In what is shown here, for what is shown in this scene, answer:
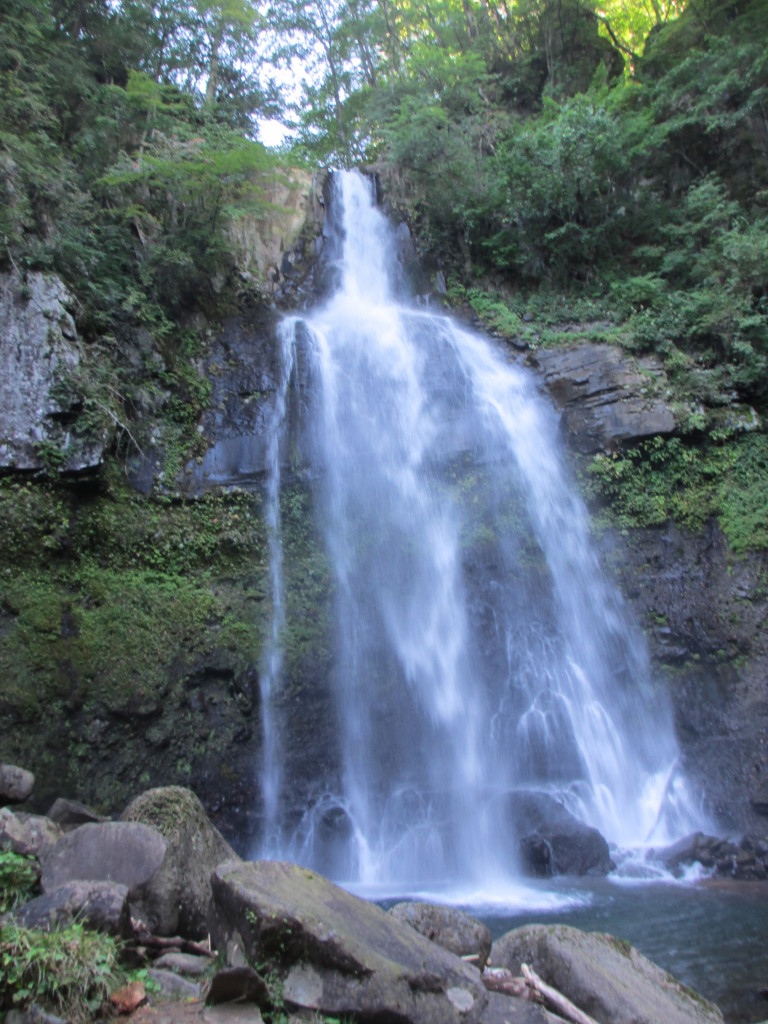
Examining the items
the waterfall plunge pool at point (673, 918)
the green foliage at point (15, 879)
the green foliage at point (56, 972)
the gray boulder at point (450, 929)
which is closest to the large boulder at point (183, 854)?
the green foliage at point (15, 879)

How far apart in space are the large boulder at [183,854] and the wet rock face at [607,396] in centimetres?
945

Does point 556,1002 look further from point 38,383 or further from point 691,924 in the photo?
point 38,383

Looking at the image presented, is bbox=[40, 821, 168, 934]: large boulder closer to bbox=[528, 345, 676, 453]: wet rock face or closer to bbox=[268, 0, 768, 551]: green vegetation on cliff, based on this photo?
bbox=[268, 0, 768, 551]: green vegetation on cliff

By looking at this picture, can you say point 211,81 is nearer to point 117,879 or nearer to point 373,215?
point 373,215

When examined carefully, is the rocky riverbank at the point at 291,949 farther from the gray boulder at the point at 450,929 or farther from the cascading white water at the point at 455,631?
the cascading white water at the point at 455,631

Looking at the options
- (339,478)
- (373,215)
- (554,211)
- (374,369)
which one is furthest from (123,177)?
(554,211)

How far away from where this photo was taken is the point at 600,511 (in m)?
11.5

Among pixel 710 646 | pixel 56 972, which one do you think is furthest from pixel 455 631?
pixel 56 972

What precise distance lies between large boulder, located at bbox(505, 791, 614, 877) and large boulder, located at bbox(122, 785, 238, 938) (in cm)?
419

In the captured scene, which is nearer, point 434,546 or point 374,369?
point 434,546

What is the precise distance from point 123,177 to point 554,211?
9.88 m

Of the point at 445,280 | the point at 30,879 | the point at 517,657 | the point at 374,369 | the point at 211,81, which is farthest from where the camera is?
the point at 211,81

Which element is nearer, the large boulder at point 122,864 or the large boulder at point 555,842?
the large boulder at point 122,864

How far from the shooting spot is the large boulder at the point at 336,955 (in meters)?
3.14
